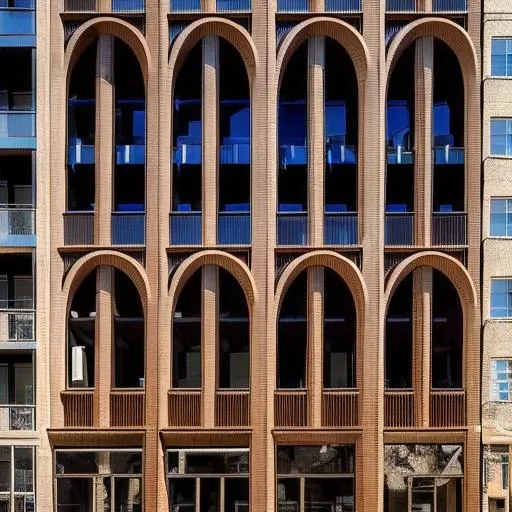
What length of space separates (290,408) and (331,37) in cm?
1137

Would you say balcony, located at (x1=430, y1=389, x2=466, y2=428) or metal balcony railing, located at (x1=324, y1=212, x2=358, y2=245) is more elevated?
metal balcony railing, located at (x1=324, y1=212, x2=358, y2=245)

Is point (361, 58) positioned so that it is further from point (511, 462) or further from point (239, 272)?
point (511, 462)

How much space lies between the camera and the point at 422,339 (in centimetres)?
2216

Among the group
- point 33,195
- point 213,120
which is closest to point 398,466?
point 213,120

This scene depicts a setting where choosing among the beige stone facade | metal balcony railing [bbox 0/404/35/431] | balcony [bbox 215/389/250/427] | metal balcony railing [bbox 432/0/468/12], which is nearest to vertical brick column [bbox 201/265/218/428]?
the beige stone facade

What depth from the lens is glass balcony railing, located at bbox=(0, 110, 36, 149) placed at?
22.5 m

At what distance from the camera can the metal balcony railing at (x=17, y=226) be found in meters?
22.3

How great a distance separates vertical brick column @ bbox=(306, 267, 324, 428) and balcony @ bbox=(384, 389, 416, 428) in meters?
2.02

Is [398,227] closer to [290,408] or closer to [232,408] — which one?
[290,408]

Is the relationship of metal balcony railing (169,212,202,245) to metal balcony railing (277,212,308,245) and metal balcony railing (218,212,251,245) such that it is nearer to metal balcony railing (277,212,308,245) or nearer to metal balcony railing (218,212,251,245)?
metal balcony railing (218,212,251,245)

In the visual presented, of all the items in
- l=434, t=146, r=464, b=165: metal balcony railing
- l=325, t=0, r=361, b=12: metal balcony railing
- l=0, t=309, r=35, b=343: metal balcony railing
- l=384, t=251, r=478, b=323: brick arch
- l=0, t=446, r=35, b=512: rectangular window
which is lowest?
l=0, t=446, r=35, b=512: rectangular window

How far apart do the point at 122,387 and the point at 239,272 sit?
506 centimetres

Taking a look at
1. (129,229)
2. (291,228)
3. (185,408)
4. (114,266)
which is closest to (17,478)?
(185,408)

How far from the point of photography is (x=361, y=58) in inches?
878
